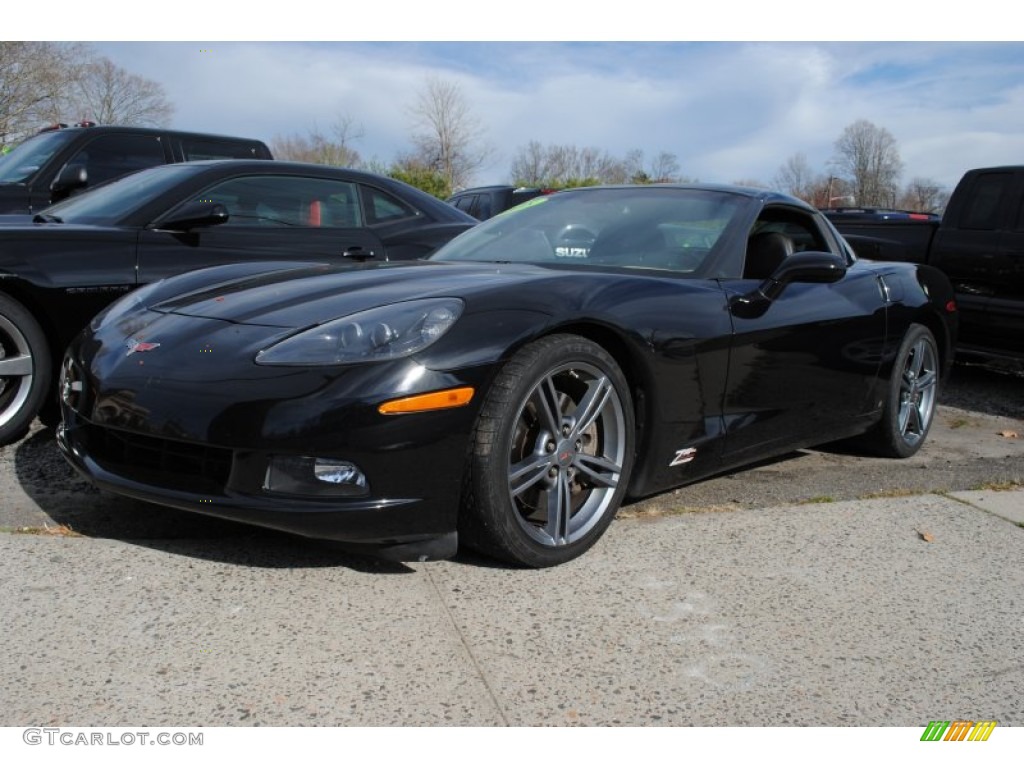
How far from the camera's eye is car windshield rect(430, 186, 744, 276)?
12.0ft

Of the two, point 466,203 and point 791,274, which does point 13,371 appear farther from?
point 466,203

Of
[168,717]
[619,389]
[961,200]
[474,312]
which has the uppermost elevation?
[961,200]

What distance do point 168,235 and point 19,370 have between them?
39.5 inches

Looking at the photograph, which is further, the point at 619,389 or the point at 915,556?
the point at 915,556

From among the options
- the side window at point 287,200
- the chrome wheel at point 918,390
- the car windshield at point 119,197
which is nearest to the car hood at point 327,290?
the car windshield at point 119,197

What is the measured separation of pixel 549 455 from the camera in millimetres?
2928

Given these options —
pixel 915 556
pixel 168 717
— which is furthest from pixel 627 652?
pixel 915 556

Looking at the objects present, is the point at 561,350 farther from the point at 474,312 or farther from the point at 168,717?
the point at 168,717

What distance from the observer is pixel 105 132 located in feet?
23.0

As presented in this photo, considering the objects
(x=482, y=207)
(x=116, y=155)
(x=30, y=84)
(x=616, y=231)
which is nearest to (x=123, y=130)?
(x=116, y=155)

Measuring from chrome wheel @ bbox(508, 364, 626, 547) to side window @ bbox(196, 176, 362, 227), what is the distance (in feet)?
8.64

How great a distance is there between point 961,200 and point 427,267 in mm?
4998
